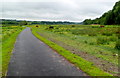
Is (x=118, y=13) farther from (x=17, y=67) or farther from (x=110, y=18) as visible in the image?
(x=17, y=67)

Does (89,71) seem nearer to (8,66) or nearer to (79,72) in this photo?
(79,72)

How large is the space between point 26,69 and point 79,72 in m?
2.72

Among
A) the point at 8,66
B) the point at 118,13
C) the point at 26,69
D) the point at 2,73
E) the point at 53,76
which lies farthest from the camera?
the point at 118,13

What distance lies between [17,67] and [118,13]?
7776cm

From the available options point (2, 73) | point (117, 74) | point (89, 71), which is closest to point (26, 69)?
point (2, 73)

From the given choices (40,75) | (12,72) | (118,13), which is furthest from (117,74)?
(118,13)

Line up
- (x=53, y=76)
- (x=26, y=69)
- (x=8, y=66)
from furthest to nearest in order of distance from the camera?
(x=8, y=66)
(x=26, y=69)
(x=53, y=76)

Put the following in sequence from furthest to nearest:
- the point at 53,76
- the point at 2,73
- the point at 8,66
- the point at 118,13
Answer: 1. the point at 118,13
2. the point at 8,66
3. the point at 2,73
4. the point at 53,76

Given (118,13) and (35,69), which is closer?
(35,69)

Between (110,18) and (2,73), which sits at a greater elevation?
(110,18)

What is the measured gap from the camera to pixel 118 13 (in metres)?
76.4

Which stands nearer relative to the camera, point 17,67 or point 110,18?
point 17,67

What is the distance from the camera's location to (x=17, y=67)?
7801 mm

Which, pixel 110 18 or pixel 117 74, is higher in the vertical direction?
pixel 110 18
